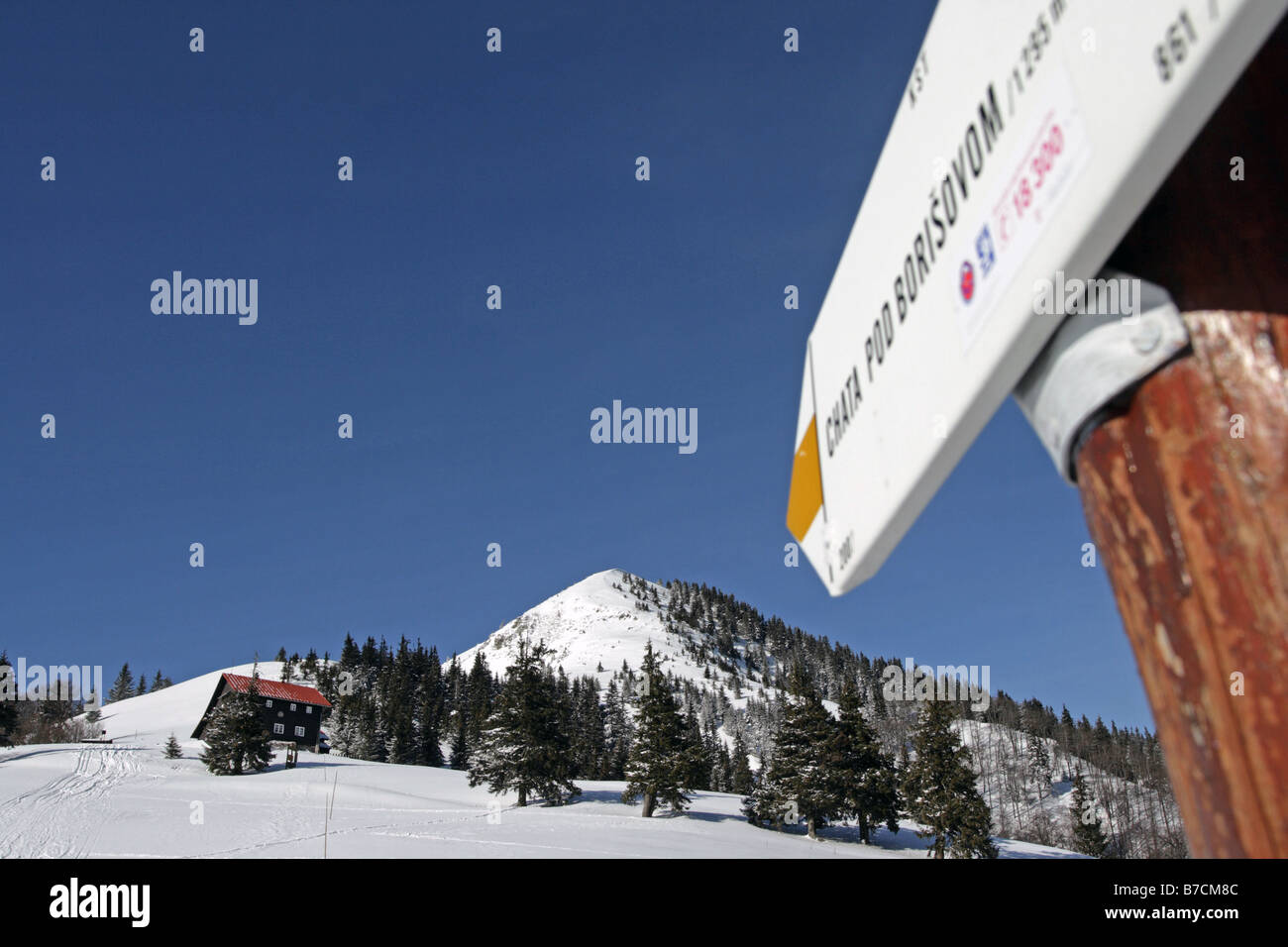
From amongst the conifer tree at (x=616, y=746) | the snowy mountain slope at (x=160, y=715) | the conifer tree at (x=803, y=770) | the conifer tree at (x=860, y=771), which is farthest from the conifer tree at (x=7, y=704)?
the conifer tree at (x=860, y=771)

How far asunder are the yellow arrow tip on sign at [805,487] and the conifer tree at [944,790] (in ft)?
137

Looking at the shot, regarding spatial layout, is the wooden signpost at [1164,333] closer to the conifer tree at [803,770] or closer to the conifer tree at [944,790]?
the conifer tree at [944,790]

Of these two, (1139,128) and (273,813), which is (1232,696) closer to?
(1139,128)

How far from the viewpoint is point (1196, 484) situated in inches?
28.2

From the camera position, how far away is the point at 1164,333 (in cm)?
75

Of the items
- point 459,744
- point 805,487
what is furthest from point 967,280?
point 459,744

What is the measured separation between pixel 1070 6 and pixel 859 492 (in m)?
0.72

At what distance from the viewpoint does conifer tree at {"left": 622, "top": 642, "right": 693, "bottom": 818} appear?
4075 cm

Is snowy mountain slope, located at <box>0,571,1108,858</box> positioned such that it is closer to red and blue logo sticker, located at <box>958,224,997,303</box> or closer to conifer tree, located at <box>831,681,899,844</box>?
conifer tree, located at <box>831,681,899,844</box>

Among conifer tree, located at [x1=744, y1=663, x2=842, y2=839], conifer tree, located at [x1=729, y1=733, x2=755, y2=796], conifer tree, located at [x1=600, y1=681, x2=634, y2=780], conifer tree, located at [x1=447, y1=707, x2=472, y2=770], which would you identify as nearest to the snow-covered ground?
conifer tree, located at [x1=744, y1=663, x2=842, y2=839]

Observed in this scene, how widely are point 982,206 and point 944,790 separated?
44.0 metres

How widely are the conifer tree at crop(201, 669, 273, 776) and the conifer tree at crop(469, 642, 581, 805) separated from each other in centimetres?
1551

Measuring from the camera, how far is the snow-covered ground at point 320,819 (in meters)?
24.0
